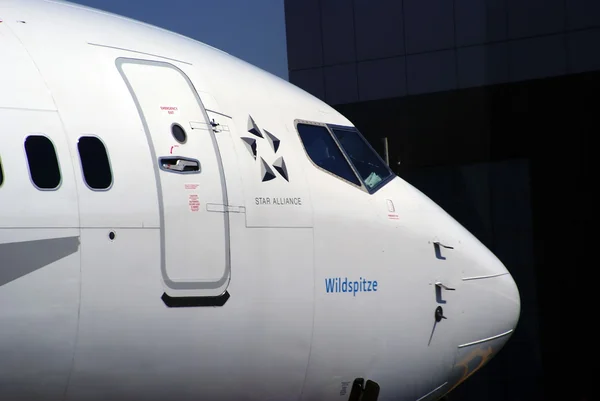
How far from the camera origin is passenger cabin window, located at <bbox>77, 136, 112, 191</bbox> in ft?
20.7

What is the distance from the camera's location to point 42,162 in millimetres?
6125

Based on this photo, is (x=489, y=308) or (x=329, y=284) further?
(x=489, y=308)

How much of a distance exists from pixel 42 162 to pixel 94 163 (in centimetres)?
36

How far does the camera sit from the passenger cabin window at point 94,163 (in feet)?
20.7

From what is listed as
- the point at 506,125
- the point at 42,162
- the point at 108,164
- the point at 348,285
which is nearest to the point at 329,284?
the point at 348,285

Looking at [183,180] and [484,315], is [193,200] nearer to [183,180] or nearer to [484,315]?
[183,180]

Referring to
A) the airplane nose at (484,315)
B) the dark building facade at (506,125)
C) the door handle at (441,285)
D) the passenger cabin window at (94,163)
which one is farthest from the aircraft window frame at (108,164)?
the dark building facade at (506,125)

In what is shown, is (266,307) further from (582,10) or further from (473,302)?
(582,10)

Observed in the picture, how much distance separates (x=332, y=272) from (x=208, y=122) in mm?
1429

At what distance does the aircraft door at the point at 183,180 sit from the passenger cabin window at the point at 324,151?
3.56 feet

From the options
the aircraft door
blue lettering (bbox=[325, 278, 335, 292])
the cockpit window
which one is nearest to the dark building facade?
the cockpit window

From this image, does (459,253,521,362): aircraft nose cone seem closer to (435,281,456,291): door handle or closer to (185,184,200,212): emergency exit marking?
(435,281,456,291): door handle

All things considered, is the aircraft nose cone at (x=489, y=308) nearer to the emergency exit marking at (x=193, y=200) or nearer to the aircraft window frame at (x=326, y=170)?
the aircraft window frame at (x=326, y=170)

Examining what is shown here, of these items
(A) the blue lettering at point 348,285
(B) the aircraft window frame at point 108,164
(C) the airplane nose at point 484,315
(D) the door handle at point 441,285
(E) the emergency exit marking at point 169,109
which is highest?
(E) the emergency exit marking at point 169,109
